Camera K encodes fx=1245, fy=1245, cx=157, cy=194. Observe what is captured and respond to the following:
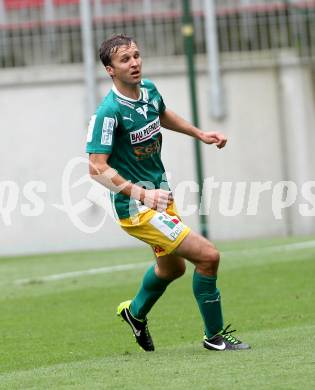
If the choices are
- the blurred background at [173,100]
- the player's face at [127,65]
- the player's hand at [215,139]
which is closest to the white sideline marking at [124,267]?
the blurred background at [173,100]

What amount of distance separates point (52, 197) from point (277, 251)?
8446mm

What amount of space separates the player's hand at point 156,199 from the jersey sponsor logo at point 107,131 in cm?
46

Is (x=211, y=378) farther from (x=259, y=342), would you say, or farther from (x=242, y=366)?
(x=259, y=342)

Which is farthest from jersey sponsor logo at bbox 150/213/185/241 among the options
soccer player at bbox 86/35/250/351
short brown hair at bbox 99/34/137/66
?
short brown hair at bbox 99/34/137/66

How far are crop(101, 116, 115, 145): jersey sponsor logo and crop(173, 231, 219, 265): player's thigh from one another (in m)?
0.84

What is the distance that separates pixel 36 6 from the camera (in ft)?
83.1

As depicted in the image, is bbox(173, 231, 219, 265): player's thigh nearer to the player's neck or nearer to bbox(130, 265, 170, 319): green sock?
bbox(130, 265, 170, 319): green sock

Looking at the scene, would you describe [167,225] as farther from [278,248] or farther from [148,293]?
[278,248]

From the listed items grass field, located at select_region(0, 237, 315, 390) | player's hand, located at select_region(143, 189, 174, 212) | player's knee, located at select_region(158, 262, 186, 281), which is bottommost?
grass field, located at select_region(0, 237, 315, 390)

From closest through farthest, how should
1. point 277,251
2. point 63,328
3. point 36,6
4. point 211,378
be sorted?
point 211,378 < point 63,328 < point 277,251 < point 36,6

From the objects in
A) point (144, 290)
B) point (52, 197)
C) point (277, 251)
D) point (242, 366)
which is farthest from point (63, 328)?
point (52, 197)

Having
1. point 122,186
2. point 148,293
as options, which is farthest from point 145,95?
point 148,293

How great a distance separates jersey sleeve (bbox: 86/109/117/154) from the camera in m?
8.40

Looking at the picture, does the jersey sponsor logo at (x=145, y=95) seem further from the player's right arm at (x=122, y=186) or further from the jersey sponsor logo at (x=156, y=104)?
the player's right arm at (x=122, y=186)
